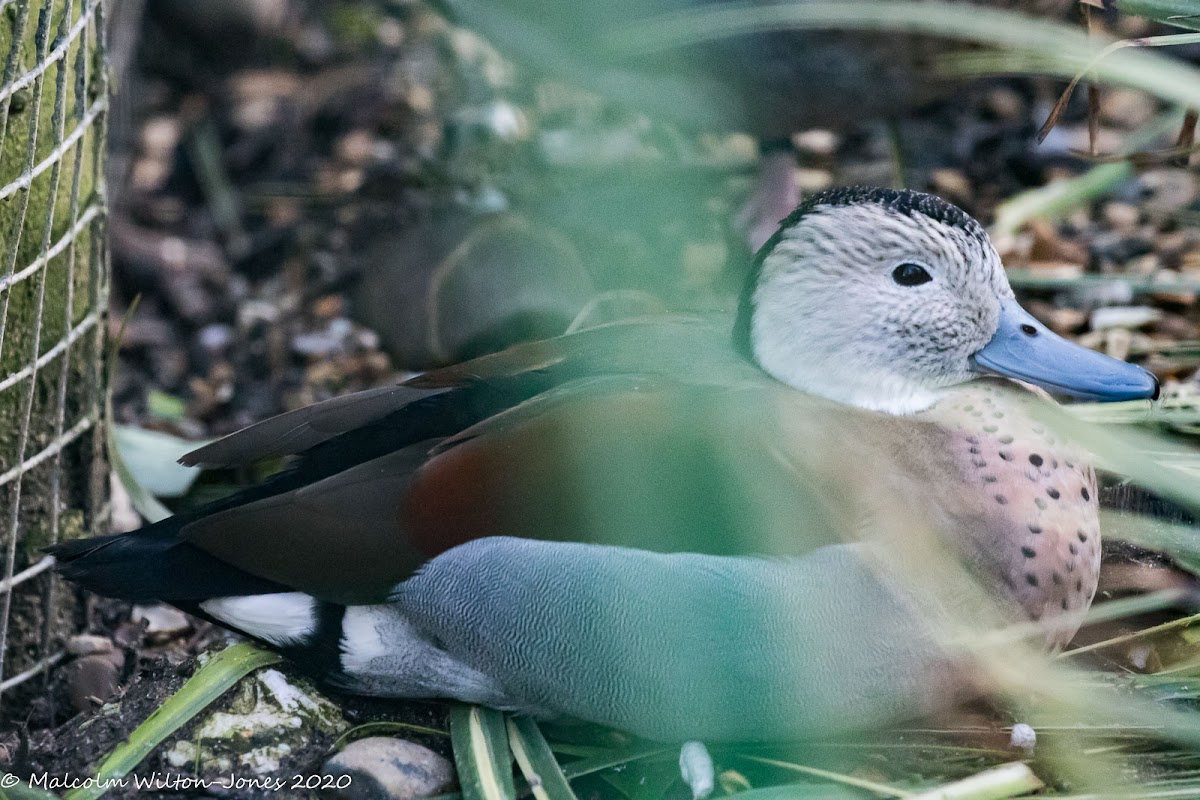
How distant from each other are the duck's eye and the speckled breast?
0.73ft

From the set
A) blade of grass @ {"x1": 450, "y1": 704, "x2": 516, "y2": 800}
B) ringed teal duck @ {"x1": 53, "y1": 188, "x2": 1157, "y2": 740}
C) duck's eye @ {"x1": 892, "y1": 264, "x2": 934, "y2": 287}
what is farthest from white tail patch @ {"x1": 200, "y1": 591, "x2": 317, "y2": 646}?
duck's eye @ {"x1": 892, "y1": 264, "x2": 934, "y2": 287}

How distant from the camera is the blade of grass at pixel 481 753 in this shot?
6.86 feet

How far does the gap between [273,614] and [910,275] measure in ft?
3.98

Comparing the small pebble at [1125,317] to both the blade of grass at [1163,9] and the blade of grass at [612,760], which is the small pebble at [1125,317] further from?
the blade of grass at [612,760]

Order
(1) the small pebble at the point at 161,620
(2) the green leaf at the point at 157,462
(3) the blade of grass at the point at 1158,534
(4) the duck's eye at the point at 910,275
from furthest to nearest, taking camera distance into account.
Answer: (2) the green leaf at the point at 157,462
(1) the small pebble at the point at 161,620
(4) the duck's eye at the point at 910,275
(3) the blade of grass at the point at 1158,534

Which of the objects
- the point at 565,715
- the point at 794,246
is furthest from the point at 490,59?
the point at 565,715

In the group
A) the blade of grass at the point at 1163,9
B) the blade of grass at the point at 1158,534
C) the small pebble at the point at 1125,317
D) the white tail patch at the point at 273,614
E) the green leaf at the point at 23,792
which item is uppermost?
the blade of grass at the point at 1163,9

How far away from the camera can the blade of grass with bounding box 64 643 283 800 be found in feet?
6.93

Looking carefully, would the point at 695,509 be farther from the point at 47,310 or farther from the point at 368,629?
the point at 47,310

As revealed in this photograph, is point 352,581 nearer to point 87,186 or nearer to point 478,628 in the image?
point 478,628

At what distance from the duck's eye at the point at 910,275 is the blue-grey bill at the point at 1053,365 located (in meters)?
0.15

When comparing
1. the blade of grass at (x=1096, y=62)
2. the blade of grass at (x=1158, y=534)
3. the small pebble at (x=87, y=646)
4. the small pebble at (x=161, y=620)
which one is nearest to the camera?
the blade of grass at (x=1096, y=62)

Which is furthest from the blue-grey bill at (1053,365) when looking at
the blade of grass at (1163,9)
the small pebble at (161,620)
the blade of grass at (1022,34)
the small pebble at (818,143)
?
the small pebble at (818,143)

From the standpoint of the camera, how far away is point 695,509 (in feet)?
6.65
